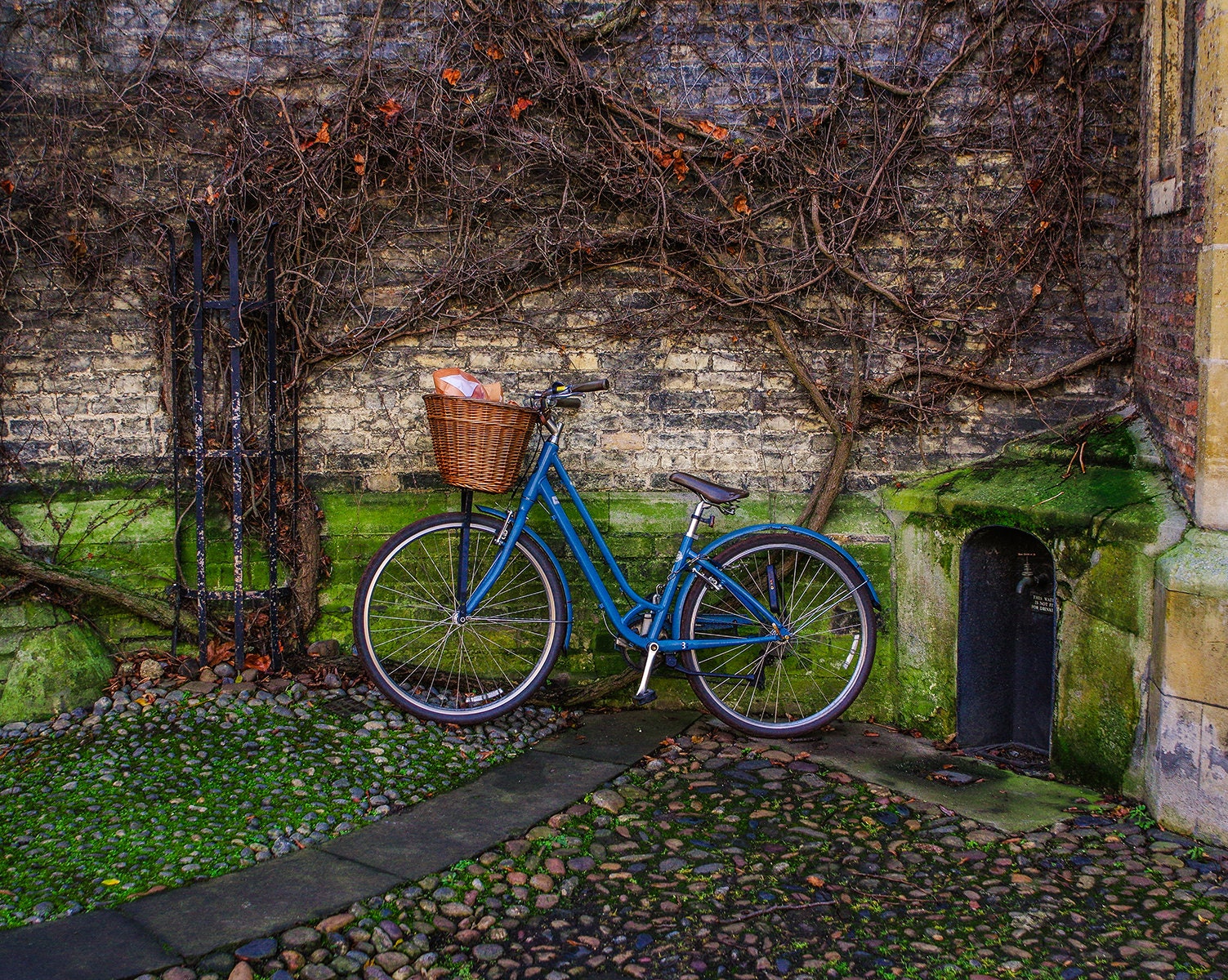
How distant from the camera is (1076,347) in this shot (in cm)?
484

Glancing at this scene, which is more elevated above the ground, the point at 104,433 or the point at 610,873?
the point at 104,433

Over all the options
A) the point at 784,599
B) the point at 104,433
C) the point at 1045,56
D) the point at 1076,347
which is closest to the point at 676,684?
the point at 784,599

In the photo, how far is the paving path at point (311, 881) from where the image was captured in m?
2.79

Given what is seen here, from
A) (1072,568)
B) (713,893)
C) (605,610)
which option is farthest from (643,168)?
(713,893)

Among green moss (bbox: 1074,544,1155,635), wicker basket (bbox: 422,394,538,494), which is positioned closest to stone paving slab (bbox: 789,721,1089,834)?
green moss (bbox: 1074,544,1155,635)

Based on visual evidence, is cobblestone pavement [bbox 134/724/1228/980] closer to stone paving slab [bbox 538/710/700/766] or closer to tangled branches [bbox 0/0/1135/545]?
stone paving slab [bbox 538/710/700/766]

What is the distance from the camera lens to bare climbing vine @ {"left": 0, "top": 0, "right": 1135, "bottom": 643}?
4.74 metres

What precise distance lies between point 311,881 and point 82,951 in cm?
64

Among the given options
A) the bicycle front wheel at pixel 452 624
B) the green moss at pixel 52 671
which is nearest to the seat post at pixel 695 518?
the bicycle front wheel at pixel 452 624

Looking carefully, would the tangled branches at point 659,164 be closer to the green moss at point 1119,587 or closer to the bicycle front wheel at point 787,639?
the bicycle front wheel at point 787,639

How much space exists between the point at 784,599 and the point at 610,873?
199 centimetres

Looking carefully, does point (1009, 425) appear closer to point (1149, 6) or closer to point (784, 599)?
point (784, 599)

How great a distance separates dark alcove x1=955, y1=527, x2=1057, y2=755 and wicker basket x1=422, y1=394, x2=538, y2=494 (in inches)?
81.5

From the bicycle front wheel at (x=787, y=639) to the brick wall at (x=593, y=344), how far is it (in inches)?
19.2
